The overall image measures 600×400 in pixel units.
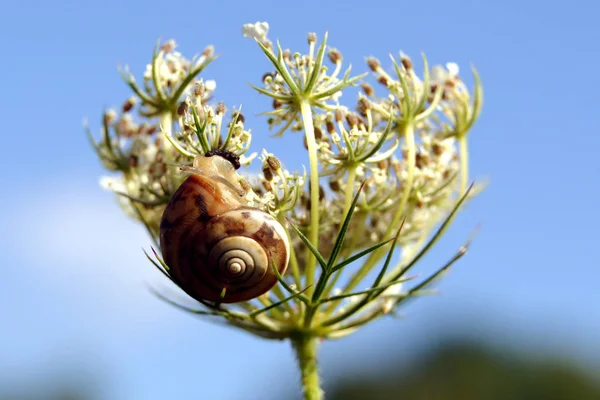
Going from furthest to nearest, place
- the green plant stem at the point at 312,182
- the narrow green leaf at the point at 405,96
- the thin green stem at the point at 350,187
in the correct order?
1. the narrow green leaf at the point at 405,96
2. the thin green stem at the point at 350,187
3. the green plant stem at the point at 312,182

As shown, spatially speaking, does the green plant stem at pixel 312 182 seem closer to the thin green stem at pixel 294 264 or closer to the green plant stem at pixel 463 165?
the thin green stem at pixel 294 264

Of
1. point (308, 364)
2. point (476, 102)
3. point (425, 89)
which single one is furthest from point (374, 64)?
point (308, 364)

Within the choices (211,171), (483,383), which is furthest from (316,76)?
(483,383)

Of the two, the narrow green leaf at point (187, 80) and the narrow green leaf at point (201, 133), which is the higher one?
the narrow green leaf at point (187, 80)

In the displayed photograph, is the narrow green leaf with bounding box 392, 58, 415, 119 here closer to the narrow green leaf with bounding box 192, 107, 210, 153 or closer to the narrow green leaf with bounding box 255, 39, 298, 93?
the narrow green leaf with bounding box 255, 39, 298, 93

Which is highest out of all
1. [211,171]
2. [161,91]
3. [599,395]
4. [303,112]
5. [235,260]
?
[599,395]

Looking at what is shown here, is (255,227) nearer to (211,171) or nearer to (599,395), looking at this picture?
(211,171)

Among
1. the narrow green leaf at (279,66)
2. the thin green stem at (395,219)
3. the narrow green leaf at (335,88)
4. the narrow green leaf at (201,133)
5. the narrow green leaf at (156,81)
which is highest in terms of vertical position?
the narrow green leaf at (156,81)

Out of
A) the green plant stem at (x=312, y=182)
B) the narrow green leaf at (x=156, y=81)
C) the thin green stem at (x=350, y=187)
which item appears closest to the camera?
the green plant stem at (x=312, y=182)
